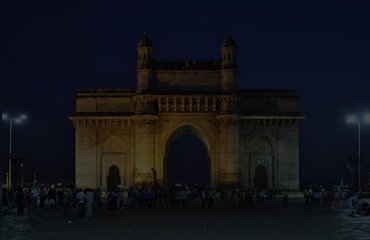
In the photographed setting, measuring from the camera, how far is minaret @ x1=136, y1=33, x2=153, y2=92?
70812mm

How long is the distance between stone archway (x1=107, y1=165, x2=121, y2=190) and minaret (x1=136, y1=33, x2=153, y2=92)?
798 cm

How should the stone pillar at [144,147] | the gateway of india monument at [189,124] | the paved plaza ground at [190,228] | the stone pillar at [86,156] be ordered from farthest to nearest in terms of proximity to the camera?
the stone pillar at [86,156]
the gateway of india monument at [189,124]
the stone pillar at [144,147]
the paved plaza ground at [190,228]

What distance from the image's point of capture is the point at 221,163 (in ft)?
232

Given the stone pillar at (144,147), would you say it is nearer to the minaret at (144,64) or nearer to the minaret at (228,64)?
the minaret at (144,64)

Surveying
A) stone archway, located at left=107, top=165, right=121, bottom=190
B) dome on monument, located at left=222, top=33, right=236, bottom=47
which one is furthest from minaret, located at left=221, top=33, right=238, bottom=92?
stone archway, located at left=107, top=165, right=121, bottom=190

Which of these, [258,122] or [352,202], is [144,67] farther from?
[352,202]

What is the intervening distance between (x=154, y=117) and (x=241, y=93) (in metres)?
8.69

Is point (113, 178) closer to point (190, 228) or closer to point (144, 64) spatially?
point (144, 64)

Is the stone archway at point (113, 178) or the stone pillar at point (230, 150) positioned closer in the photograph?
the stone pillar at point (230, 150)

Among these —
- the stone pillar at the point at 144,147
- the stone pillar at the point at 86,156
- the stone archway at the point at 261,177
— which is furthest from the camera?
the stone archway at the point at 261,177

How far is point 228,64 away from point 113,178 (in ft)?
50.2

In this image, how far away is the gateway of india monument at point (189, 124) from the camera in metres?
70.2

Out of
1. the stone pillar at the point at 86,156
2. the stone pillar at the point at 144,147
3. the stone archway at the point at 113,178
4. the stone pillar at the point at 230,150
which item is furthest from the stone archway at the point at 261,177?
the stone pillar at the point at 86,156

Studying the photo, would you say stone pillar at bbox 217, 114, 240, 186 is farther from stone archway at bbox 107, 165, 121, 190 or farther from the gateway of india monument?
stone archway at bbox 107, 165, 121, 190
